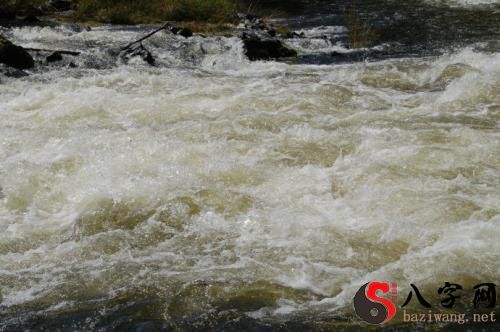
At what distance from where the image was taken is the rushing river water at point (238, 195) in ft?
13.4

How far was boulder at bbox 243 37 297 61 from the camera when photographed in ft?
36.8

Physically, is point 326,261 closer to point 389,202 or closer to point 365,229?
point 365,229

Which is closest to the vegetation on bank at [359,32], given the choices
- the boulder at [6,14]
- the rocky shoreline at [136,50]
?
the rocky shoreline at [136,50]

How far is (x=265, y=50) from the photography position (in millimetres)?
11383

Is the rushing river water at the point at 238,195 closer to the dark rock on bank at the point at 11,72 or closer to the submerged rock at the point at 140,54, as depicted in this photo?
the dark rock on bank at the point at 11,72

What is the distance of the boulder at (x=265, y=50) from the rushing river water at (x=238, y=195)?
1.98m

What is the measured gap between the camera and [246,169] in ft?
19.3

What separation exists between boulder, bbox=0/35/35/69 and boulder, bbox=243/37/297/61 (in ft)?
13.4

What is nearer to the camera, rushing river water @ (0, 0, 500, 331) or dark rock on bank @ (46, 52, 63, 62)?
rushing river water @ (0, 0, 500, 331)

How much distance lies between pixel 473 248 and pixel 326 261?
3.65 feet

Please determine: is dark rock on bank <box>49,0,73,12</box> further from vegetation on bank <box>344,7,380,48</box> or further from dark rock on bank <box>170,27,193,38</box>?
vegetation on bank <box>344,7,380,48</box>

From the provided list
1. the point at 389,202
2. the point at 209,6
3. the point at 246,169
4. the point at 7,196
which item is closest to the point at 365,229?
the point at 389,202

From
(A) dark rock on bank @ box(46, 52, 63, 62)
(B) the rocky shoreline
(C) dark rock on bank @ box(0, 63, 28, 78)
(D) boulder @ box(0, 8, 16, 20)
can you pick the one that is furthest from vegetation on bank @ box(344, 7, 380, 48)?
(D) boulder @ box(0, 8, 16, 20)

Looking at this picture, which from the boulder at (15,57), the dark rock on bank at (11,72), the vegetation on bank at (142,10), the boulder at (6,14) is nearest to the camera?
the dark rock on bank at (11,72)
